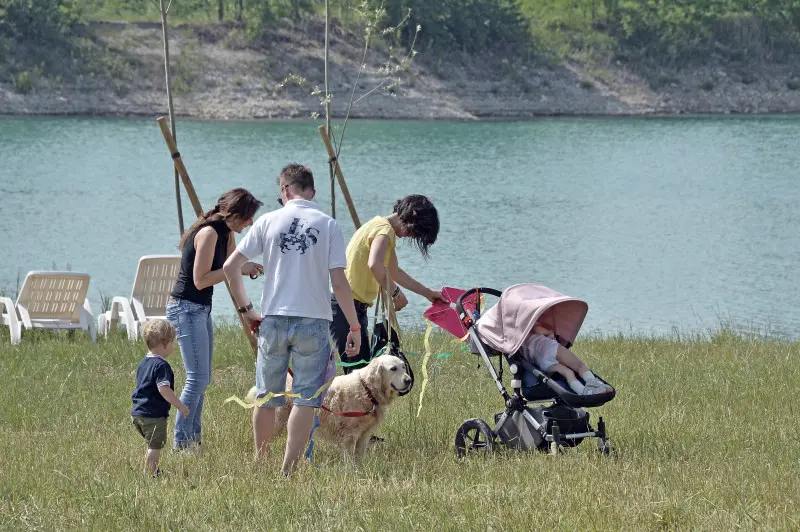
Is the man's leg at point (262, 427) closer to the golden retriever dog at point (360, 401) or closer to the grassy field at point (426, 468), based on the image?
the grassy field at point (426, 468)

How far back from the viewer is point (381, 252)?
23.4 feet

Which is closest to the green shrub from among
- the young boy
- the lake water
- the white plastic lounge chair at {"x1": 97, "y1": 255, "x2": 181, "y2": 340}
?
the lake water

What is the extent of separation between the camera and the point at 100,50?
6606cm

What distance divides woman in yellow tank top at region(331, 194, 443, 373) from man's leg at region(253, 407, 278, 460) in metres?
0.86

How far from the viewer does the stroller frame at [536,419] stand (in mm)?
6855

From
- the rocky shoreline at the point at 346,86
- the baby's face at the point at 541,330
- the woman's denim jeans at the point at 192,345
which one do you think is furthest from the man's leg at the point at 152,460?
the rocky shoreline at the point at 346,86

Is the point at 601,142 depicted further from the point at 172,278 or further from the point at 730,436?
the point at 730,436

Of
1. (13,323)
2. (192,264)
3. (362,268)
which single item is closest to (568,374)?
(362,268)

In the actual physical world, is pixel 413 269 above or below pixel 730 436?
below

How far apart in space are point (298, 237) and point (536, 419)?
1.86 meters

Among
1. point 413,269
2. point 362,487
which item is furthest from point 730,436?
point 413,269

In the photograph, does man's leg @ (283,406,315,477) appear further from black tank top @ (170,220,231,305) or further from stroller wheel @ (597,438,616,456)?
stroller wheel @ (597,438,616,456)

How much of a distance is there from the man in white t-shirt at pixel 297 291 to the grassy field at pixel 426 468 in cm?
49

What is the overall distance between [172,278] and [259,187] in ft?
74.1
